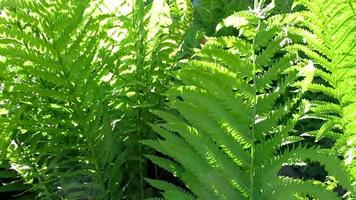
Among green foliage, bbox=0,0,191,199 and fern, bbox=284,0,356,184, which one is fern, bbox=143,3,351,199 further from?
green foliage, bbox=0,0,191,199

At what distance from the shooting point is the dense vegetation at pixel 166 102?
0.98 metres

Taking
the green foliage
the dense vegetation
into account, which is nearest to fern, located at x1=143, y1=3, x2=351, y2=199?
the dense vegetation

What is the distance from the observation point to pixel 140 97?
1.33 metres

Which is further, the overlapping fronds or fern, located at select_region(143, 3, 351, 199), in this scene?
the overlapping fronds

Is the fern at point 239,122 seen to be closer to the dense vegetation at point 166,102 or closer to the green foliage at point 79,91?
the dense vegetation at point 166,102

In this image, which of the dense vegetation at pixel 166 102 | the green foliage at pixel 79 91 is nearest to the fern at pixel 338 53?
the dense vegetation at pixel 166 102

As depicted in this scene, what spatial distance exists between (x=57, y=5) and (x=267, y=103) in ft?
1.63

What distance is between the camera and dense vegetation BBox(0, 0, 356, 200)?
98 cm

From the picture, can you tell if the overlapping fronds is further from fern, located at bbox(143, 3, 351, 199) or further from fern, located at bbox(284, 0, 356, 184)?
fern, located at bbox(284, 0, 356, 184)

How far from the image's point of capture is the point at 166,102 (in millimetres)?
1243

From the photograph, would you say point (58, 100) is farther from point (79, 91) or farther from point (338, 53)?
point (338, 53)

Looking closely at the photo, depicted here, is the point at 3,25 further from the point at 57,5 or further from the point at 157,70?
the point at 157,70

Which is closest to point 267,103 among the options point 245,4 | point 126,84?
point 126,84

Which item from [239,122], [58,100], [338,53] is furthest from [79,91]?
[338,53]
